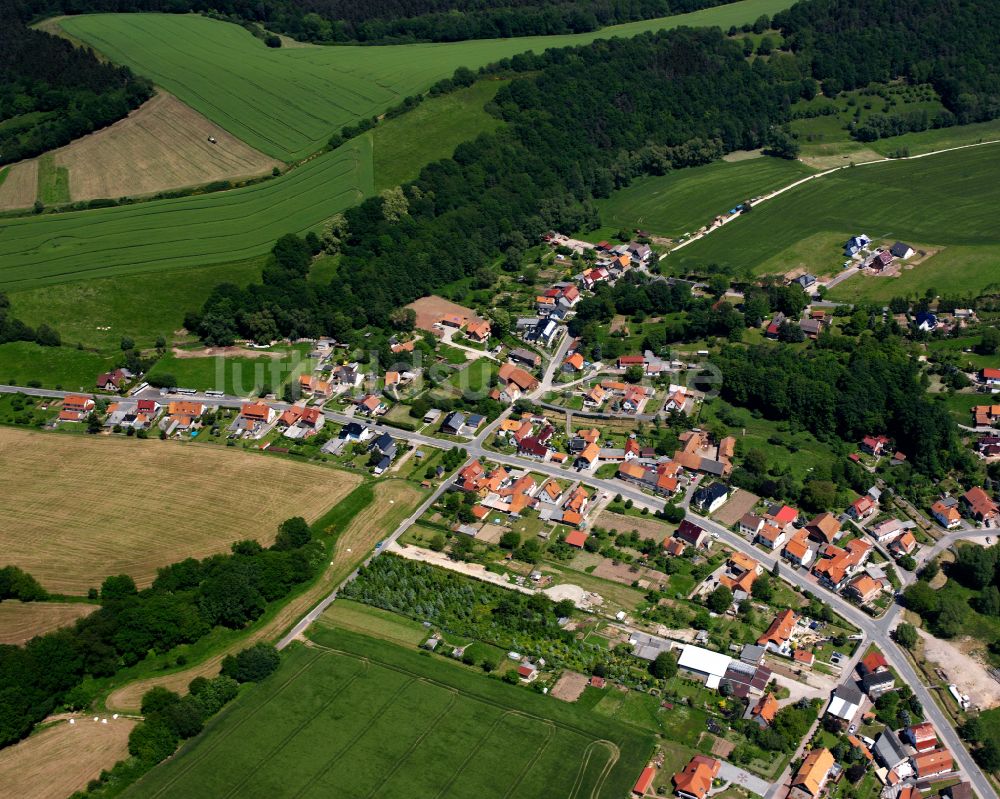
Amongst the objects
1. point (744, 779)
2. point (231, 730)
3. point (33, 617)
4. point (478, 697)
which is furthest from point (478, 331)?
point (744, 779)

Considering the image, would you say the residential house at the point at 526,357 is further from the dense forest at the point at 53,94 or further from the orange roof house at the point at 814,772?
the dense forest at the point at 53,94

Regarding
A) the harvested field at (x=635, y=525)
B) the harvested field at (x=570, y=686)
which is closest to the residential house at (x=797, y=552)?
the harvested field at (x=635, y=525)

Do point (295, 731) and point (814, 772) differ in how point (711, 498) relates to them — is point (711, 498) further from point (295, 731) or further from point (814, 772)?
point (295, 731)

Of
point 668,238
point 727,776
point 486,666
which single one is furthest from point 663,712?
point 668,238

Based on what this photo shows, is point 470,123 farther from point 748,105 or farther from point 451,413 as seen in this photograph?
point 451,413

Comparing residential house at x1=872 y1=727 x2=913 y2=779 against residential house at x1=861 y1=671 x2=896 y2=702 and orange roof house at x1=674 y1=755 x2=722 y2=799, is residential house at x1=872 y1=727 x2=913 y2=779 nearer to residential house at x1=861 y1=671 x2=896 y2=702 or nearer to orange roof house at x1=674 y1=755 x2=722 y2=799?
residential house at x1=861 y1=671 x2=896 y2=702

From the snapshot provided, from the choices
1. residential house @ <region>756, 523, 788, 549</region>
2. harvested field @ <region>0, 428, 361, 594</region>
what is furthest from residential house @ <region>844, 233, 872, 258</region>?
harvested field @ <region>0, 428, 361, 594</region>

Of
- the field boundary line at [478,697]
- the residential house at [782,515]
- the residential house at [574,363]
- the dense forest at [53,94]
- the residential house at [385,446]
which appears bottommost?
the field boundary line at [478,697]
